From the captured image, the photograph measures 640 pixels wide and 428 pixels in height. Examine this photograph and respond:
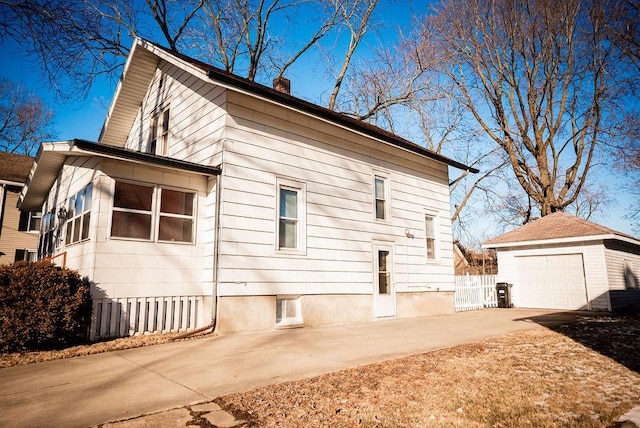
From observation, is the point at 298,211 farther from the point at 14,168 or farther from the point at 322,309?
the point at 14,168

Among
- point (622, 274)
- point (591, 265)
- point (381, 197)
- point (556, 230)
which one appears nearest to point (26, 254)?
point (381, 197)

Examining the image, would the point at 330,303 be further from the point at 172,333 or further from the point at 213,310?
the point at 172,333

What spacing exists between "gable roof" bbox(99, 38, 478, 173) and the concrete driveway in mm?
5620

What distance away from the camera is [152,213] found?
28.6ft

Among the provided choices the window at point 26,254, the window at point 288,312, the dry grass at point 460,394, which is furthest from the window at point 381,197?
the window at point 26,254

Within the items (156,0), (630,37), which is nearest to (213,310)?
(156,0)

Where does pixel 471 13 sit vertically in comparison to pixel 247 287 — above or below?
above

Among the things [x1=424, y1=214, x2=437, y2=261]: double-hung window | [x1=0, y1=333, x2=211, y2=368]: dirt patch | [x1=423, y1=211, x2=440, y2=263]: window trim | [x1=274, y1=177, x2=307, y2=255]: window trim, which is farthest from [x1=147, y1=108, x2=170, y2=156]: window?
[x1=424, y1=214, x2=437, y2=261]: double-hung window

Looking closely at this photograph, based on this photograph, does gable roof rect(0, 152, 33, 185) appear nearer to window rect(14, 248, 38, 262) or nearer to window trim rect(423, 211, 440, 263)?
window rect(14, 248, 38, 262)

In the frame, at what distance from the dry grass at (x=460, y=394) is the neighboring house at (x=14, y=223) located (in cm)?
2198

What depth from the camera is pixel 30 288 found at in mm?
6527

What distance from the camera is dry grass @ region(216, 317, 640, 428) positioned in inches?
134

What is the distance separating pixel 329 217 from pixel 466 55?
18.8m

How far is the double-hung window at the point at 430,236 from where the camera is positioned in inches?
565
